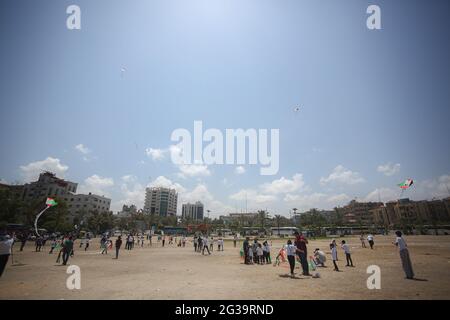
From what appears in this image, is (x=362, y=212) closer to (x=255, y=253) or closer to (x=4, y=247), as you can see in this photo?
(x=255, y=253)

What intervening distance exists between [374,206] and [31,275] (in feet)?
644

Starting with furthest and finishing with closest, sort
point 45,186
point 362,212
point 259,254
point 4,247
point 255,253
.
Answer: point 362,212
point 45,186
point 255,253
point 259,254
point 4,247

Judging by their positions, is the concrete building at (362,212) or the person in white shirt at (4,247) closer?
the person in white shirt at (4,247)

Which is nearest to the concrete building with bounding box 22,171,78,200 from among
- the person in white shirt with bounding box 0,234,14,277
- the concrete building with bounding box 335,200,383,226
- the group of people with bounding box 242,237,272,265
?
the person in white shirt with bounding box 0,234,14,277

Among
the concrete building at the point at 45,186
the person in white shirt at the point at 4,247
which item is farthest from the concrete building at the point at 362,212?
the person in white shirt at the point at 4,247

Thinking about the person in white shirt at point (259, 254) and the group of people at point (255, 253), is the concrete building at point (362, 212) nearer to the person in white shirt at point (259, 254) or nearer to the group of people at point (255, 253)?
the group of people at point (255, 253)

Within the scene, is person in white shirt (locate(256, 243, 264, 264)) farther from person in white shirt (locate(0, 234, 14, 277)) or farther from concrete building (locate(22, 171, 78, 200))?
concrete building (locate(22, 171, 78, 200))

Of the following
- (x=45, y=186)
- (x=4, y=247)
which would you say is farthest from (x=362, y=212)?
(x=45, y=186)
